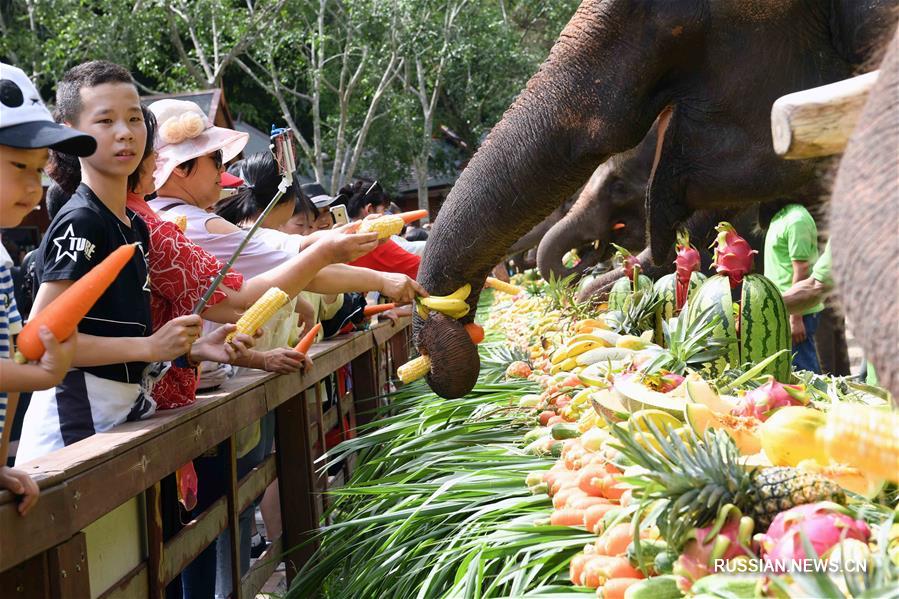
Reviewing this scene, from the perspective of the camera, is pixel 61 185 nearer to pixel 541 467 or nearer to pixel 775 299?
pixel 541 467

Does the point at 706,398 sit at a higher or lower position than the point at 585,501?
higher

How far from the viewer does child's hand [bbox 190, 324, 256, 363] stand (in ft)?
11.0

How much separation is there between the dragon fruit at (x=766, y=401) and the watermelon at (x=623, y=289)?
2.80 metres

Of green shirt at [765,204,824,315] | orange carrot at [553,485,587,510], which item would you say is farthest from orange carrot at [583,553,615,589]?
green shirt at [765,204,824,315]

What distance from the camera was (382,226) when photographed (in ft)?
12.9

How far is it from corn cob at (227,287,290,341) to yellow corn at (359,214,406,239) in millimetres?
670

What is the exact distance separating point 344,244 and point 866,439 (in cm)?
229

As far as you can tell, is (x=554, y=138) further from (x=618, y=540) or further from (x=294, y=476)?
(x=294, y=476)

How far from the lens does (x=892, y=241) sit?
1.16 metres

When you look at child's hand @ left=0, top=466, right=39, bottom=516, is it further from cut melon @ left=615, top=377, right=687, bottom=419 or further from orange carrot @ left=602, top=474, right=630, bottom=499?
cut melon @ left=615, top=377, right=687, bottom=419

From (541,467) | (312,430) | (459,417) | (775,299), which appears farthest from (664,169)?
(312,430)

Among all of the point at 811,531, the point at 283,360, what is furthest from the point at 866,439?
the point at 283,360

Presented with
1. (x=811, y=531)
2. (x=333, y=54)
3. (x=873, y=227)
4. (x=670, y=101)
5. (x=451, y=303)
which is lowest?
(x=811, y=531)

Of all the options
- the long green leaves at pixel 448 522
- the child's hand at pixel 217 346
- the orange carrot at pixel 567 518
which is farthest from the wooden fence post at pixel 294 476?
the orange carrot at pixel 567 518
